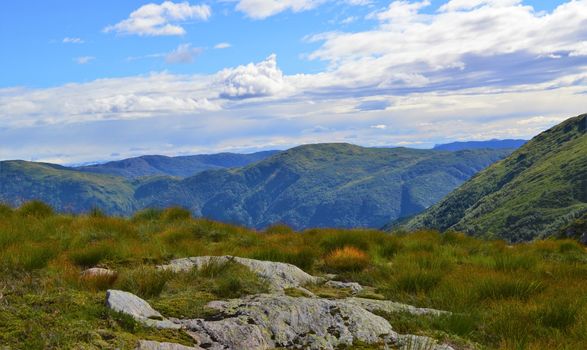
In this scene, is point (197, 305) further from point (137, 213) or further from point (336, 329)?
point (137, 213)

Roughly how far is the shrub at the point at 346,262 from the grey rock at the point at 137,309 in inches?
255

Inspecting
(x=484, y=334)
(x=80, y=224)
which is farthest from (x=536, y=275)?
(x=80, y=224)

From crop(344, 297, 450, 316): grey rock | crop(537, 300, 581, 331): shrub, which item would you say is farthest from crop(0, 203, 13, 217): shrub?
crop(537, 300, 581, 331): shrub

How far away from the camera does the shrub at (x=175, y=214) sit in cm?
1769

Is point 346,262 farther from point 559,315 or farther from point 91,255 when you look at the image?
point 91,255

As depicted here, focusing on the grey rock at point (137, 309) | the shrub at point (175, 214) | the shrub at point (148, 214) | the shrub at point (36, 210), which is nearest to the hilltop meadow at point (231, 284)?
the grey rock at point (137, 309)

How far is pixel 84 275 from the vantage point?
7.43 meters

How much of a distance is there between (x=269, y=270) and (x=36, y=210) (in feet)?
37.0

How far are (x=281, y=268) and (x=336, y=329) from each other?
4.03 m

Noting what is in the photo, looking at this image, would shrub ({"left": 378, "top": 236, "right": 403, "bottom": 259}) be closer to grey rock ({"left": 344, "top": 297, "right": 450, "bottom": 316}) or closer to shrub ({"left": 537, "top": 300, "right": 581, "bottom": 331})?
grey rock ({"left": 344, "top": 297, "right": 450, "bottom": 316})

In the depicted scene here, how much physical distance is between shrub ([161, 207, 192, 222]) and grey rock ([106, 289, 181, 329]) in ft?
40.5

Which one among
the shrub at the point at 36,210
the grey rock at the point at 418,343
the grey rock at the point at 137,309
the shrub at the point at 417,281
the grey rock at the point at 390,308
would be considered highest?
the shrub at the point at 36,210

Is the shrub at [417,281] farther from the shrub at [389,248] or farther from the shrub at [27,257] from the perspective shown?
the shrub at [27,257]

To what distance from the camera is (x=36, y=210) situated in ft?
53.6
